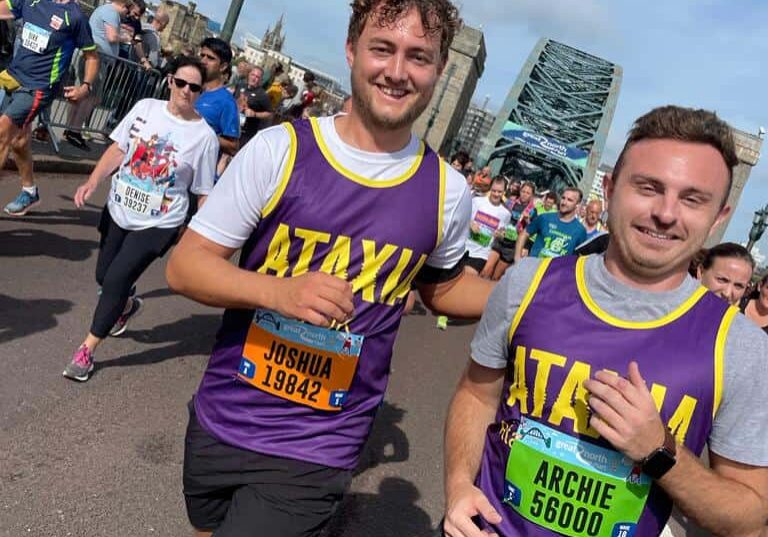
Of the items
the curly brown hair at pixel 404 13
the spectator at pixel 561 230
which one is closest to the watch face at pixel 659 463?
the curly brown hair at pixel 404 13

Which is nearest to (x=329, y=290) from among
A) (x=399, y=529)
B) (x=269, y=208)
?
(x=269, y=208)

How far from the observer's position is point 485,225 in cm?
905

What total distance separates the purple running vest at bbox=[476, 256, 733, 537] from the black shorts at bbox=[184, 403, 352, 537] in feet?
1.53

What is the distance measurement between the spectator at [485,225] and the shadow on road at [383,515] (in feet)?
16.8

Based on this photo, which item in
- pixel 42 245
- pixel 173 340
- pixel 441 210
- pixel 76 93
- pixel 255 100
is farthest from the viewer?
pixel 255 100

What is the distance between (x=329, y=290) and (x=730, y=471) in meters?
1.00

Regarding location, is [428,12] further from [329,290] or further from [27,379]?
[27,379]

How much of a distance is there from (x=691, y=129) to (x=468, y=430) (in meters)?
0.94

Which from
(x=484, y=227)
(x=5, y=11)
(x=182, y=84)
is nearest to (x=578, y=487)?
(x=182, y=84)

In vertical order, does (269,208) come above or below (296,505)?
above

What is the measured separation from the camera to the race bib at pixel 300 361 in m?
1.98

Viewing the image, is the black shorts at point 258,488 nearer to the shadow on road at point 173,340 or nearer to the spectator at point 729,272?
the shadow on road at point 173,340

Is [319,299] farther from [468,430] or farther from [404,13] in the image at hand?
[404,13]

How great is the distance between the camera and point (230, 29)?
12492mm
